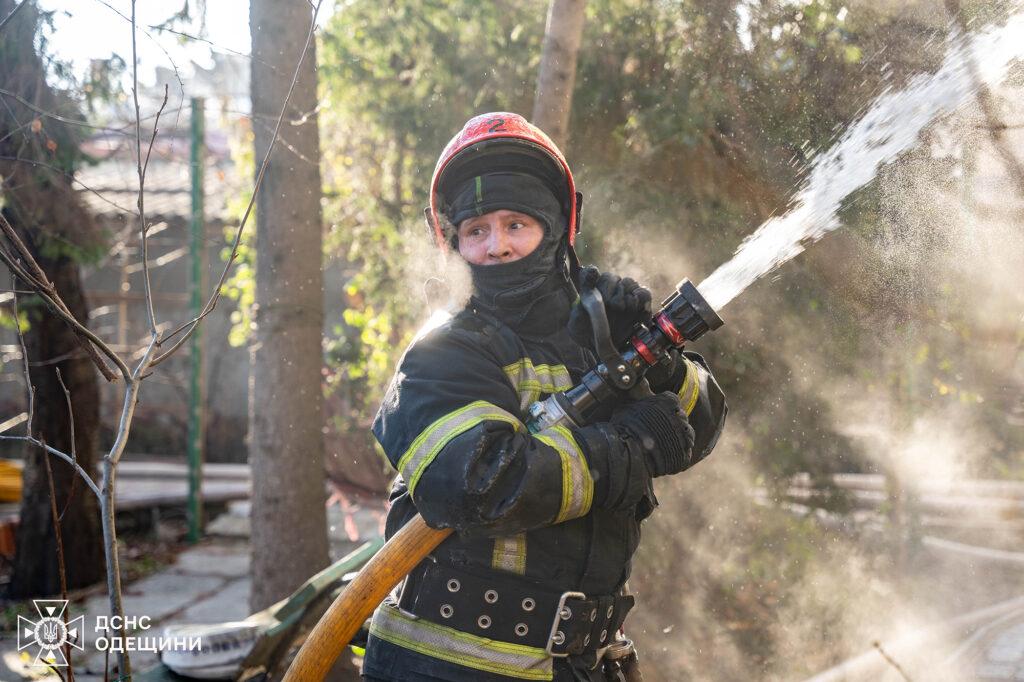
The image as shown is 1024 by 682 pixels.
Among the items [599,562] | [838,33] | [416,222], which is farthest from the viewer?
[416,222]

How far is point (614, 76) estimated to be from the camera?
4.72 m

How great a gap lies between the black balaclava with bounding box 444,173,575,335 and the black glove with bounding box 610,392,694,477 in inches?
13.8

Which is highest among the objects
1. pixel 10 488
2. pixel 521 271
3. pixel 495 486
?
pixel 521 271

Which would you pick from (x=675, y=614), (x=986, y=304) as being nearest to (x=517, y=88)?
(x=986, y=304)

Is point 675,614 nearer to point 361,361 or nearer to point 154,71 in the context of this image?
point 361,361

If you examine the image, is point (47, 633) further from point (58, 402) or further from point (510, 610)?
point (510, 610)

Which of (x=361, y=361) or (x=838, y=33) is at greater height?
(x=838, y=33)

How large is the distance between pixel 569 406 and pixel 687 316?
0.34 metres

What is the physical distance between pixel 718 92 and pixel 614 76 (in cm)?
74

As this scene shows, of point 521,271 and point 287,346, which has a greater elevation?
point 521,271

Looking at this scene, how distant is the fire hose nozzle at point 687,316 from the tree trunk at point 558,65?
7.31 feet

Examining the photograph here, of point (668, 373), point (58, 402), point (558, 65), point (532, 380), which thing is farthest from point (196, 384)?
point (668, 373)

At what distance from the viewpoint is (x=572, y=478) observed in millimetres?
1818

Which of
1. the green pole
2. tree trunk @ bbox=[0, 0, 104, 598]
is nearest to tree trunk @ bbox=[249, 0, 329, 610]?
tree trunk @ bbox=[0, 0, 104, 598]
